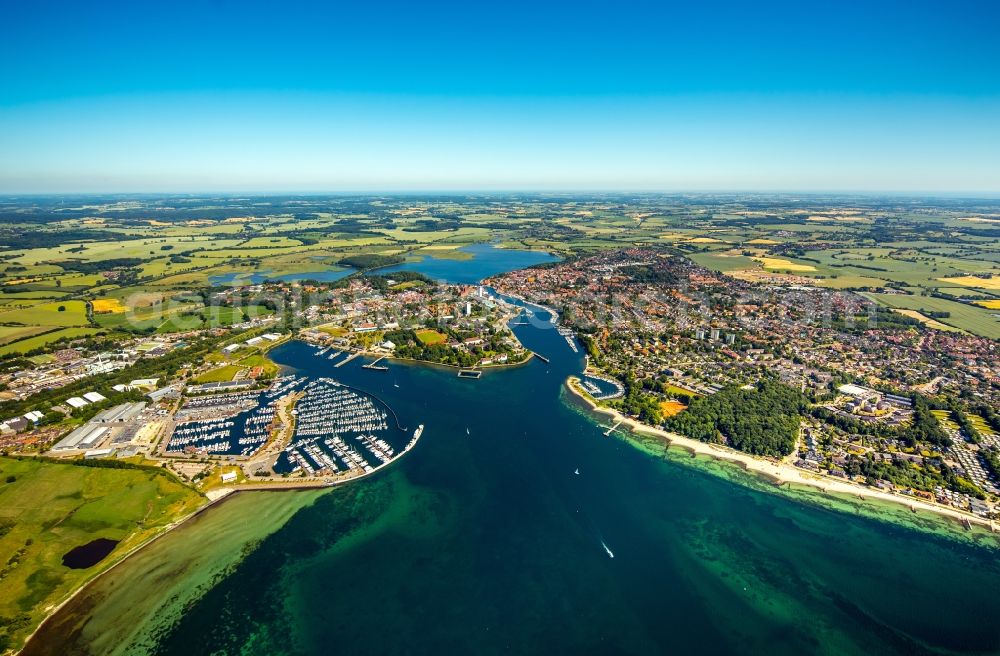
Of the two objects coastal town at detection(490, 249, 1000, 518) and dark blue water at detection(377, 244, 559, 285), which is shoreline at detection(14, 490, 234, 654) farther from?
dark blue water at detection(377, 244, 559, 285)

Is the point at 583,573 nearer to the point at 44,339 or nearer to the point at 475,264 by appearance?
the point at 44,339

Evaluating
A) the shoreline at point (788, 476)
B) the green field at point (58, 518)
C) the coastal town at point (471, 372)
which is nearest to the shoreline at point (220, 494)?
the coastal town at point (471, 372)

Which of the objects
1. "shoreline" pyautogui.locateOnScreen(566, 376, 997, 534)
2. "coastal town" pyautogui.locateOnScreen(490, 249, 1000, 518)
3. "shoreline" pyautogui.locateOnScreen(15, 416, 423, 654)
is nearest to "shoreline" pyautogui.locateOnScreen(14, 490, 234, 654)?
"shoreline" pyautogui.locateOnScreen(15, 416, 423, 654)

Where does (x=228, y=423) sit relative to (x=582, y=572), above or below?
above

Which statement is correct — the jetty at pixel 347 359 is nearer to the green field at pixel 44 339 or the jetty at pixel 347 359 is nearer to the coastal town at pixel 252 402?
the coastal town at pixel 252 402

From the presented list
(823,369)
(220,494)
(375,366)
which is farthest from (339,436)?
(823,369)
